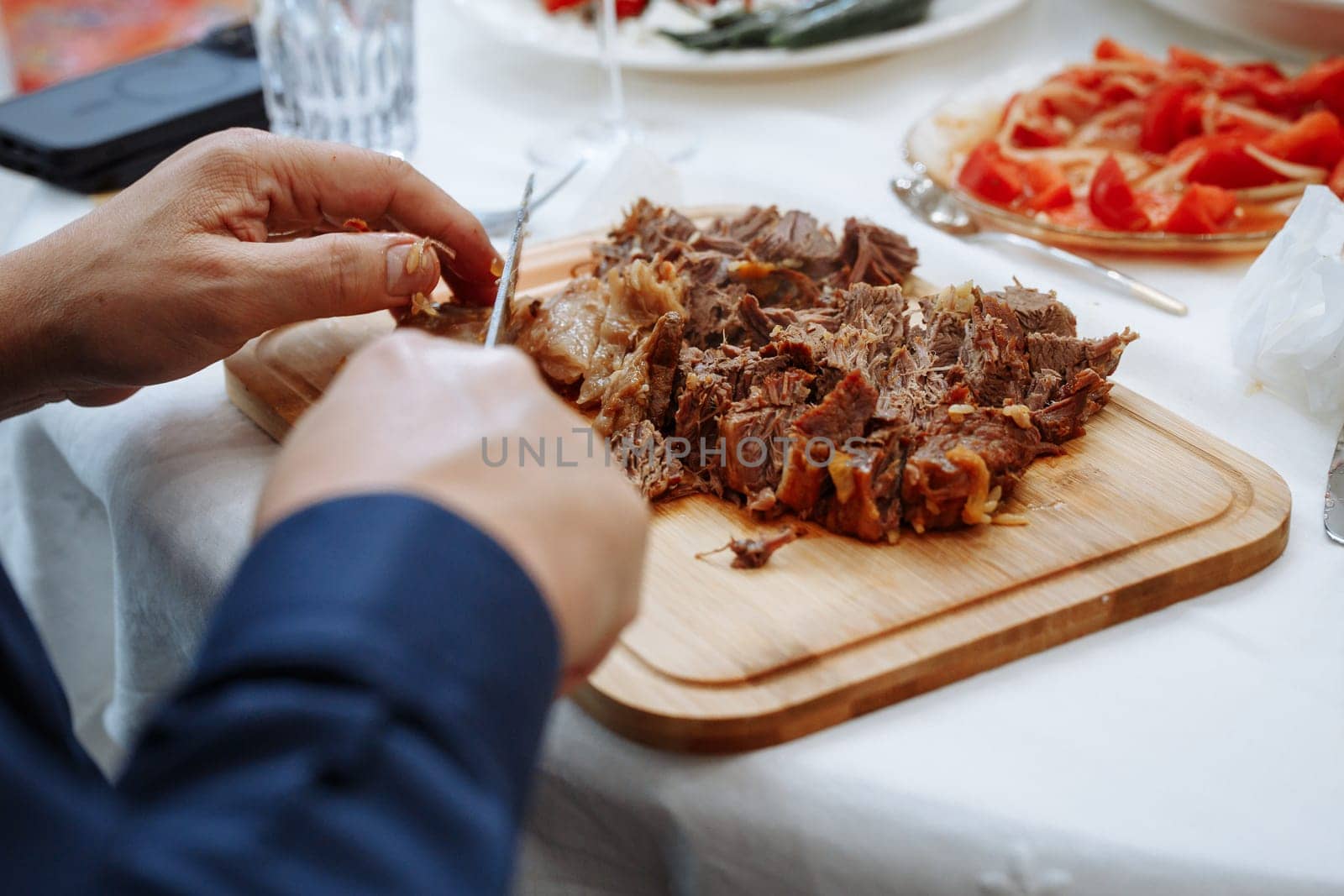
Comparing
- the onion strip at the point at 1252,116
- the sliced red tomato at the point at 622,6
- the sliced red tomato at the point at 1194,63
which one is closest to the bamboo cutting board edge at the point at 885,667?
the onion strip at the point at 1252,116

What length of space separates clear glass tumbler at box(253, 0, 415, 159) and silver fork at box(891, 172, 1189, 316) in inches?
53.6

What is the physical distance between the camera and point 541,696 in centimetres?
102

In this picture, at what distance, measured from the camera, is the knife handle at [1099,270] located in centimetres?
253

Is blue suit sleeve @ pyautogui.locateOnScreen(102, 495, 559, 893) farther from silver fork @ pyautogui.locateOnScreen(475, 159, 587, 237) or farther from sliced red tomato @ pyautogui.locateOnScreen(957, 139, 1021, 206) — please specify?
sliced red tomato @ pyautogui.locateOnScreen(957, 139, 1021, 206)

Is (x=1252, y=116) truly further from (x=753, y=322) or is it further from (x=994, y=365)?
(x=753, y=322)

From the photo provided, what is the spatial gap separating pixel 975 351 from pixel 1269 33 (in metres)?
2.31

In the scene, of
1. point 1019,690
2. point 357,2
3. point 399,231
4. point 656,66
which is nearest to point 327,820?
point 1019,690

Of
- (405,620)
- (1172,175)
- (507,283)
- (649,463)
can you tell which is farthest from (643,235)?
(405,620)

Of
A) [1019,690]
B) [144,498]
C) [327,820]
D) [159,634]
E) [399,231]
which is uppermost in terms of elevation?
[327,820]

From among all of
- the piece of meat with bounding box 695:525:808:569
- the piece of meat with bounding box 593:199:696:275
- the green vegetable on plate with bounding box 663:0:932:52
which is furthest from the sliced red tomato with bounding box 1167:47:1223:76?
the piece of meat with bounding box 695:525:808:569

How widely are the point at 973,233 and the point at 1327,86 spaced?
3.75ft

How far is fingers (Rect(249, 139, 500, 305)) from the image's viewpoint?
206cm

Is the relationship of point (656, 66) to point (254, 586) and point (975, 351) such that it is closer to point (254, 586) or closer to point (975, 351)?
point (975, 351)

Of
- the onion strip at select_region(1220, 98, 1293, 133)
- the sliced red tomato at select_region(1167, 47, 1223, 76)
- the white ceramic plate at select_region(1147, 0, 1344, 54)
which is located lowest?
the onion strip at select_region(1220, 98, 1293, 133)
